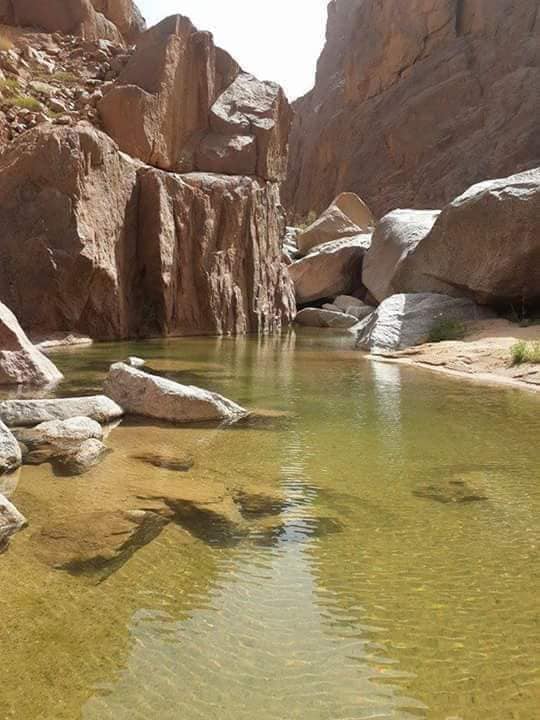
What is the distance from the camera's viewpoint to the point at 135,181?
15031 mm

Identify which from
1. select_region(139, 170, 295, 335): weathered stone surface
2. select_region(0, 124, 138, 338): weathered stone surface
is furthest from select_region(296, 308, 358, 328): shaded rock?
select_region(0, 124, 138, 338): weathered stone surface

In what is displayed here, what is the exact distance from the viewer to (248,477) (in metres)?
4.08

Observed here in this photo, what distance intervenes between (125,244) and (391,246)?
7.01m

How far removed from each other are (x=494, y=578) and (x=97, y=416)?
364 centimetres

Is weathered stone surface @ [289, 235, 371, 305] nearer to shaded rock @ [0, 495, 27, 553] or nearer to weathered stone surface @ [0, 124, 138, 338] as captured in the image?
weathered stone surface @ [0, 124, 138, 338]

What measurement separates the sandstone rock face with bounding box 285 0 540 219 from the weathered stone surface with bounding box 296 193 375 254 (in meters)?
6.21

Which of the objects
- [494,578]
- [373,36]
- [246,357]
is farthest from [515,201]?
[373,36]

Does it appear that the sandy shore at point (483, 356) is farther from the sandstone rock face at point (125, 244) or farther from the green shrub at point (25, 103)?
the green shrub at point (25, 103)

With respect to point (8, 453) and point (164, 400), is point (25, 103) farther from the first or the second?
point (8, 453)

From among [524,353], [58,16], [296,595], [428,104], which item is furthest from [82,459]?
[428,104]

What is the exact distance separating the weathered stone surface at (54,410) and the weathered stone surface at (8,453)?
1.03 m

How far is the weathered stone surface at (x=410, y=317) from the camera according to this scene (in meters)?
12.6

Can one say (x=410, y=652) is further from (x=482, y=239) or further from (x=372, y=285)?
(x=372, y=285)

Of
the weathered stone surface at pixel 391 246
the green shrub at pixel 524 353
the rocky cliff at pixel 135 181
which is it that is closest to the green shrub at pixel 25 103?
the rocky cliff at pixel 135 181
